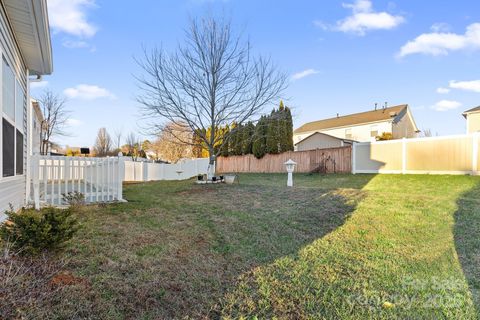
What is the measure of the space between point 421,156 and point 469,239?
900cm

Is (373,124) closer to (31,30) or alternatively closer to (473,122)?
(473,122)

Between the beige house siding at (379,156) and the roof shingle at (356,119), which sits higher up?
the roof shingle at (356,119)

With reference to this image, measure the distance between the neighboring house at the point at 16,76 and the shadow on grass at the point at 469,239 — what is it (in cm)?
552

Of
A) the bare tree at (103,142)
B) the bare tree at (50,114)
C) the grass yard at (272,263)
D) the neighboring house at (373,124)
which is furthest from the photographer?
the bare tree at (103,142)

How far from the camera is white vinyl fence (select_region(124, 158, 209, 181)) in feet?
58.3

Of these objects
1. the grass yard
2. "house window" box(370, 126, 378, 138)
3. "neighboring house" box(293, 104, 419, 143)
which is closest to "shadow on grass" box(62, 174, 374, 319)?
the grass yard

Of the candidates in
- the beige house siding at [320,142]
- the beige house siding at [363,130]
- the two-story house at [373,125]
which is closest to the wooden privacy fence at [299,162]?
the beige house siding at [320,142]

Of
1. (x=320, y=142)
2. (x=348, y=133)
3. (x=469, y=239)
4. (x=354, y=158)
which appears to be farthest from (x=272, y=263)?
(x=348, y=133)

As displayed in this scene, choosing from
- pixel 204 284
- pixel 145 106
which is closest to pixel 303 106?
pixel 145 106

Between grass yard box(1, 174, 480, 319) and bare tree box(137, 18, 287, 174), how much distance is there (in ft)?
20.5

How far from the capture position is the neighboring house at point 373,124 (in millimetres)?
26203

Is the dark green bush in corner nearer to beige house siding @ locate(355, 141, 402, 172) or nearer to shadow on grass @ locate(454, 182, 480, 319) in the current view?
shadow on grass @ locate(454, 182, 480, 319)

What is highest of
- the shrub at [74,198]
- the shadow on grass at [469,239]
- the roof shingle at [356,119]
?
the roof shingle at [356,119]

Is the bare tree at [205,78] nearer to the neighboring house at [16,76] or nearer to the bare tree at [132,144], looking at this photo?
the neighboring house at [16,76]
